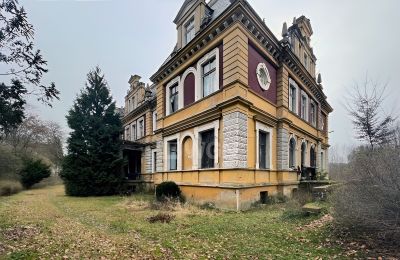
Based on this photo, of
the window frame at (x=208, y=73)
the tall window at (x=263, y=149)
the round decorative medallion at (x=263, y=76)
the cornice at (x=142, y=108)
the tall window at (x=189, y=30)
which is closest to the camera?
the window frame at (x=208, y=73)

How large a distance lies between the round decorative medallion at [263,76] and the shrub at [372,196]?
25.5 ft

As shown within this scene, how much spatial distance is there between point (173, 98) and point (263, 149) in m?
6.98

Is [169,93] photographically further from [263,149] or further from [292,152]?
[292,152]

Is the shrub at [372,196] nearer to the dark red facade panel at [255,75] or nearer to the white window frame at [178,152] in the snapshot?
the dark red facade panel at [255,75]

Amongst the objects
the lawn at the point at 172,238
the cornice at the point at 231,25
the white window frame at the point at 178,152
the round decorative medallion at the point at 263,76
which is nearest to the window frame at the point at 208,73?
the cornice at the point at 231,25

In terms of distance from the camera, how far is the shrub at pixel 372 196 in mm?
4574

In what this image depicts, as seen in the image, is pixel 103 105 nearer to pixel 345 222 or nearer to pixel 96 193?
pixel 96 193

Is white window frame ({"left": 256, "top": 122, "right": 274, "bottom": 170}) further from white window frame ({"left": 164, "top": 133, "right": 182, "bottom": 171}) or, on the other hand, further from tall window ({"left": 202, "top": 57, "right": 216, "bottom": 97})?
white window frame ({"left": 164, "top": 133, "right": 182, "bottom": 171})

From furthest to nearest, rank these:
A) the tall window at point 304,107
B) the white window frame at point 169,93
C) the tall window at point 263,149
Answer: the tall window at point 304,107 < the white window frame at point 169,93 < the tall window at point 263,149

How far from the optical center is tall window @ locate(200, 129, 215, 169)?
12562 millimetres

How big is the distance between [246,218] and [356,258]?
436cm

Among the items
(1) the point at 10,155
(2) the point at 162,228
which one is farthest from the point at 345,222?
(1) the point at 10,155

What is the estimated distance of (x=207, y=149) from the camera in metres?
12.9

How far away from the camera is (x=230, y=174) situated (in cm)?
1066
